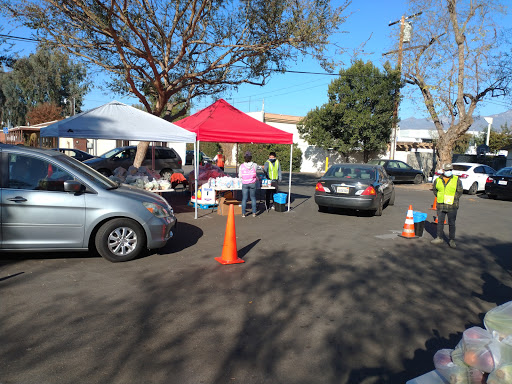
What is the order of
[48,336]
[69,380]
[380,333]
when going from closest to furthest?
1. [69,380]
2. [48,336]
3. [380,333]

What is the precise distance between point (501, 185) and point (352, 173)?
9274mm

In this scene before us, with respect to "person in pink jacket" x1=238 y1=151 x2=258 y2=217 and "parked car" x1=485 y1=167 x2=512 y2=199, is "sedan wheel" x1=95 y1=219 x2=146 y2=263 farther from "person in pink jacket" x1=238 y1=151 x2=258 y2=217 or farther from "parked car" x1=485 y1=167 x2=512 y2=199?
"parked car" x1=485 y1=167 x2=512 y2=199

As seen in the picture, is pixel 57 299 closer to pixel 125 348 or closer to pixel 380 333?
pixel 125 348

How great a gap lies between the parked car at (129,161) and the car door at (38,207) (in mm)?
11369

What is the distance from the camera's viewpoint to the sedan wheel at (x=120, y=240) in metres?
6.20

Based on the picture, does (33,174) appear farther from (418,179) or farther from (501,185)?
(418,179)

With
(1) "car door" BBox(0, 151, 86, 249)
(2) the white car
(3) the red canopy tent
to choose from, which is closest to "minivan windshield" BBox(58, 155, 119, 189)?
(1) "car door" BBox(0, 151, 86, 249)

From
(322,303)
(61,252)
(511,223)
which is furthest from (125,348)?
(511,223)

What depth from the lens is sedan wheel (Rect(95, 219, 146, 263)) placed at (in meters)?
6.20

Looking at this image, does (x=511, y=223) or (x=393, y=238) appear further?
(x=511, y=223)

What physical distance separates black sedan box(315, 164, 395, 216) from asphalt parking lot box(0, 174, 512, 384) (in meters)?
2.72

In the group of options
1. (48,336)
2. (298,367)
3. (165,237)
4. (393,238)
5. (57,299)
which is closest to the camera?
(298,367)

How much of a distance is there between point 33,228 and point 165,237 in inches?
74.7

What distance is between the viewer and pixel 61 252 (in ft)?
22.1
